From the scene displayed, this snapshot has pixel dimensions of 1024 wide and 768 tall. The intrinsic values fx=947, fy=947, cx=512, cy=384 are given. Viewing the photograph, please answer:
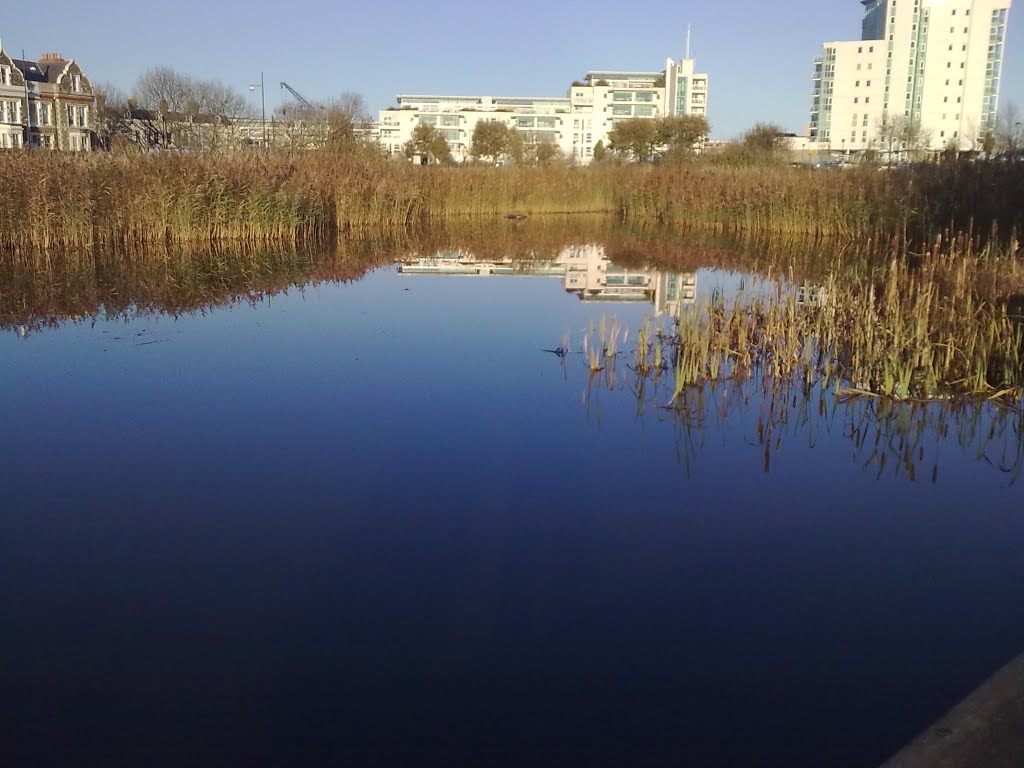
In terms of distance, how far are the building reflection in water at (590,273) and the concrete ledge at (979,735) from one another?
7099mm

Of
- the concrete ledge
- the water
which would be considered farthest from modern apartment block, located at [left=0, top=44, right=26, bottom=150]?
the concrete ledge

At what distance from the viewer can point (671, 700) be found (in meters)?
2.77

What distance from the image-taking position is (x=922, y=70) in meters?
80.9

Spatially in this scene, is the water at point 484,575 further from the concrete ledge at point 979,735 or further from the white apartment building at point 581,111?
the white apartment building at point 581,111

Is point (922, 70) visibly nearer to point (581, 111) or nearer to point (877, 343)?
point (581, 111)

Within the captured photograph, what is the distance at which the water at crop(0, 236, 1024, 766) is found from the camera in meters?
2.64

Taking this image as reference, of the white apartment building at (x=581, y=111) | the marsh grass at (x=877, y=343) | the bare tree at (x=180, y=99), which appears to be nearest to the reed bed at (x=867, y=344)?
the marsh grass at (x=877, y=343)

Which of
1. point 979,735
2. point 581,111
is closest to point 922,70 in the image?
point 581,111

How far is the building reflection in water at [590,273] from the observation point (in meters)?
10.4

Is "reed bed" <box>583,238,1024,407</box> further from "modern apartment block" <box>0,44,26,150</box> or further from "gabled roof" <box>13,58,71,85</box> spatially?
"gabled roof" <box>13,58,71,85</box>

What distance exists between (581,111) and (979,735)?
8261 cm

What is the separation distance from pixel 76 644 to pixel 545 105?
3317 inches

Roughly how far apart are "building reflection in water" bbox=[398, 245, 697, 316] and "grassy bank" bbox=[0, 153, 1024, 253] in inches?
115

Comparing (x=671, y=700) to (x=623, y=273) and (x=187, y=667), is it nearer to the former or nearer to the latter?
(x=187, y=667)
